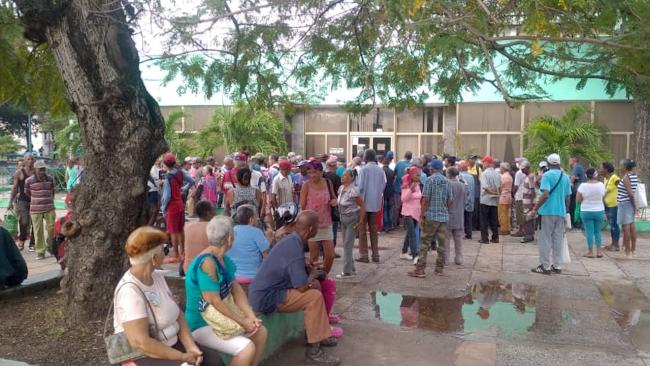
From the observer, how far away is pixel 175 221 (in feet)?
29.3

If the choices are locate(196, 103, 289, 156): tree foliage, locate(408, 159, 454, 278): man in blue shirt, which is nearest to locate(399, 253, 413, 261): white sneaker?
locate(408, 159, 454, 278): man in blue shirt

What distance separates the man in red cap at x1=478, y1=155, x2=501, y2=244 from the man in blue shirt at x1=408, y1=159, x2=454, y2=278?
3.25 metres

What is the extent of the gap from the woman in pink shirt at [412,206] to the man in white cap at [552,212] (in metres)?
1.86

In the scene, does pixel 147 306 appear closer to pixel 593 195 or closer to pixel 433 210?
pixel 433 210

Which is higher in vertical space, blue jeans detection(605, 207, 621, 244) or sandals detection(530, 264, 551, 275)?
blue jeans detection(605, 207, 621, 244)

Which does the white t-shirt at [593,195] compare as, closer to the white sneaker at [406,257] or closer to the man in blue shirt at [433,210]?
the man in blue shirt at [433,210]

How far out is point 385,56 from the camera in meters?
8.13

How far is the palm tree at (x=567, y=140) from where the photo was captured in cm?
1736

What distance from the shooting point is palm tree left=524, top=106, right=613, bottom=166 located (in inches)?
683

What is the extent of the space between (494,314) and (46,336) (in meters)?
4.75

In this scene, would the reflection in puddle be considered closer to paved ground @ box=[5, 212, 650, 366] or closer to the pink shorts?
paved ground @ box=[5, 212, 650, 366]

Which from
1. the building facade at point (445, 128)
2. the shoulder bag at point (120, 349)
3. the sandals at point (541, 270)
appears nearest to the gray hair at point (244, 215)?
the shoulder bag at point (120, 349)

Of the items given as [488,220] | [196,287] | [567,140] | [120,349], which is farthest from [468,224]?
[120,349]

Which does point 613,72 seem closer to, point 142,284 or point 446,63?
point 446,63
